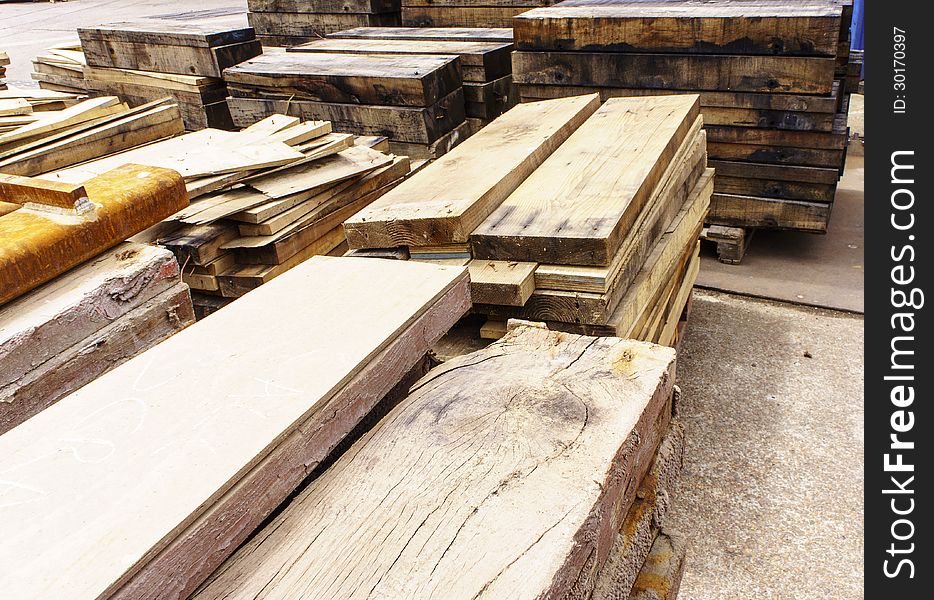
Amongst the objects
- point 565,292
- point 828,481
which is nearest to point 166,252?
point 565,292

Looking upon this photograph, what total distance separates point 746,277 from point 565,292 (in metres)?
3.08

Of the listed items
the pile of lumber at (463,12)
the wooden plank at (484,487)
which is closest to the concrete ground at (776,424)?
the wooden plank at (484,487)

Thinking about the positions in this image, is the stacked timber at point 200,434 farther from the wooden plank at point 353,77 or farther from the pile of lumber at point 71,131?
the wooden plank at point 353,77

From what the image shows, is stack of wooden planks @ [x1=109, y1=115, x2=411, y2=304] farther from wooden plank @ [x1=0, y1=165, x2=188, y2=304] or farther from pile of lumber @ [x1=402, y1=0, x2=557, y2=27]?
pile of lumber @ [x1=402, y1=0, x2=557, y2=27]

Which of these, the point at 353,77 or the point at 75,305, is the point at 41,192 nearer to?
the point at 75,305

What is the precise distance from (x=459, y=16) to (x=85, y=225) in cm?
477

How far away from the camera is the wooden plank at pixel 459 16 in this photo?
6.12 metres

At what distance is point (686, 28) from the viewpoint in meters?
4.34

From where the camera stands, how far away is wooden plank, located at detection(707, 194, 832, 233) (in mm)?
4766

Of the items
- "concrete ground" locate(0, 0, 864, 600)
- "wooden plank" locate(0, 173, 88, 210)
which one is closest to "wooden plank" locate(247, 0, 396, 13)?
"concrete ground" locate(0, 0, 864, 600)

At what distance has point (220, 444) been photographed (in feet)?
4.11

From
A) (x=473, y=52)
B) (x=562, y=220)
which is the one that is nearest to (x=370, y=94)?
A: (x=473, y=52)

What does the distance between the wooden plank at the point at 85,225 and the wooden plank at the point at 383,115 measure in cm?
207

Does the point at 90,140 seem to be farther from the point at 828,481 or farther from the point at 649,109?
the point at 828,481
